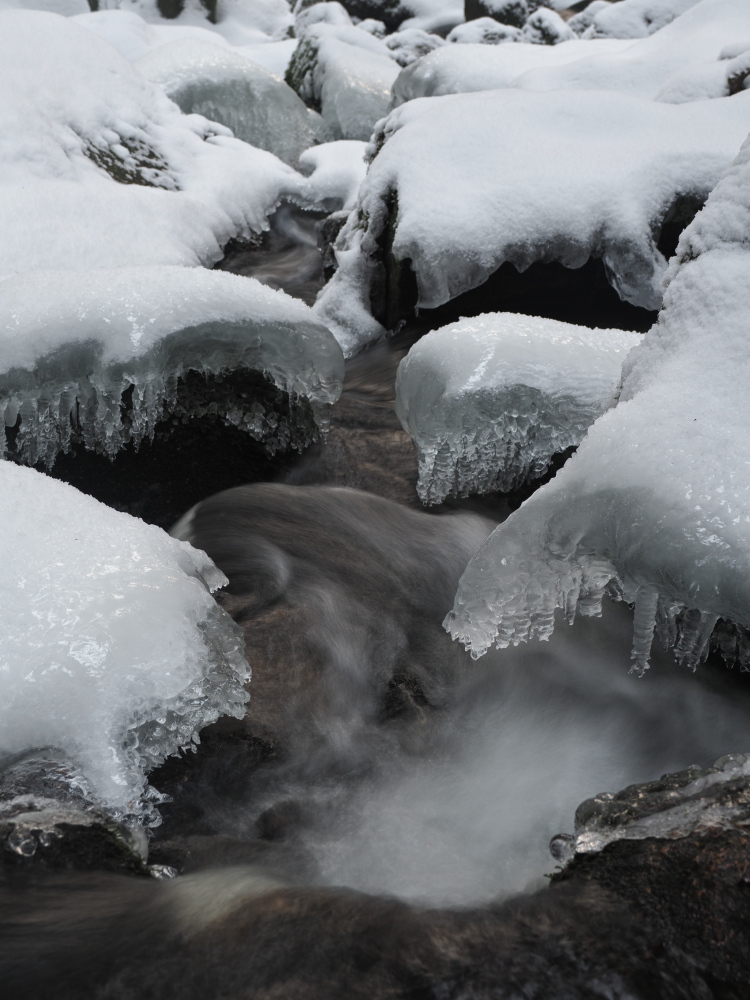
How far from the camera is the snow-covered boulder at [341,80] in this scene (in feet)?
29.5

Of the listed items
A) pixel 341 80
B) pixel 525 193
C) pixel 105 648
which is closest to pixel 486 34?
pixel 341 80

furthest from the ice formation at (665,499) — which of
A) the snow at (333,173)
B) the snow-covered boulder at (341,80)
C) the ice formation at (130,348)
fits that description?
the snow-covered boulder at (341,80)

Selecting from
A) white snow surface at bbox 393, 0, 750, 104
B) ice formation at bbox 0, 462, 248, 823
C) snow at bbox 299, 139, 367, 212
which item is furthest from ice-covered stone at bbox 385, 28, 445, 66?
ice formation at bbox 0, 462, 248, 823

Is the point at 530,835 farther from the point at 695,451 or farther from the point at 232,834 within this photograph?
the point at 695,451

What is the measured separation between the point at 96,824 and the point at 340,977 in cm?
52

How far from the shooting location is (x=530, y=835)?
5.43 feet

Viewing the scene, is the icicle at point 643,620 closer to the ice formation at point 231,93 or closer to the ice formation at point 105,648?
the ice formation at point 105,648

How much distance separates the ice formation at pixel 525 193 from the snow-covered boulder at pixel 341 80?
5319mm

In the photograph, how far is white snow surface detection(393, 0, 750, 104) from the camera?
4.85 m

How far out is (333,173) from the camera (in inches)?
273

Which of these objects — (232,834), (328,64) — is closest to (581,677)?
(232,834)

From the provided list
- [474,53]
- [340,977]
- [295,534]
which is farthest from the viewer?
[474,53]

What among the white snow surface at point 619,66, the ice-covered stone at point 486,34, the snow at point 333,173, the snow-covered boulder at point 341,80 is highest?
the white snow surface at point 619,66

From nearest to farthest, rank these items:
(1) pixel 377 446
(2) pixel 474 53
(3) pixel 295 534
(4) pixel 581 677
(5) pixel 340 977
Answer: (5) pixel 340 977 < (4) pixel 581 677 < (3) pixel 295 534 < (1) pixel 377 446 < (2) pixel 474 53
